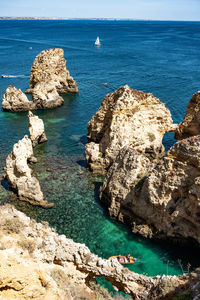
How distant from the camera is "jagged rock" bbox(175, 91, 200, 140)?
30.0 m

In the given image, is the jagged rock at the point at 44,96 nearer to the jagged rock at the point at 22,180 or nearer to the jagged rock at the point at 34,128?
the jagged rock at the point at 34,128

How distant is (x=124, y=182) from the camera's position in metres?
23.0

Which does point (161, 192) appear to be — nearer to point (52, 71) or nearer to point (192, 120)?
point (192, 120)

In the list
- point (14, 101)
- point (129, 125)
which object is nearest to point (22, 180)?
point (129, 125)

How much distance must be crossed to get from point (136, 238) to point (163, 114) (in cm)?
1647

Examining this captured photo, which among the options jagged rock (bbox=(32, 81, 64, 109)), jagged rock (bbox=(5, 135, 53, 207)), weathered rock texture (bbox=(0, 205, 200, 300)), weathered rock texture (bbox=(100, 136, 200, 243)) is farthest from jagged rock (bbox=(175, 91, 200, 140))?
jagged rock (bbox=(32, 81, 64, 109))

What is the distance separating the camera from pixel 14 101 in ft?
167

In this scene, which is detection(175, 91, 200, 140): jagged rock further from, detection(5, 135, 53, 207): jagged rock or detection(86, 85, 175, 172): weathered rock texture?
detection(5, 135, 53, 207): jagged rock

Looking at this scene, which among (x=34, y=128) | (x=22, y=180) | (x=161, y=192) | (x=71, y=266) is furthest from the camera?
(x=34, y=128)

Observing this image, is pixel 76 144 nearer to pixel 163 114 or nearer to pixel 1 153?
pixel 1 153

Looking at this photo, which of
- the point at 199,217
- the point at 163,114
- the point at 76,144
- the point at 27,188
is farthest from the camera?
the point at 76,144

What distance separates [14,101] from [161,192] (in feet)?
127

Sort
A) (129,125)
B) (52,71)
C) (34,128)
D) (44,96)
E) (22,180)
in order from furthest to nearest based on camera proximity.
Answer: (52,71)
(44,96)
(34,128)
(129,125)
(22,180)

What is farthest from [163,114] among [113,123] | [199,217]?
[199,217]
